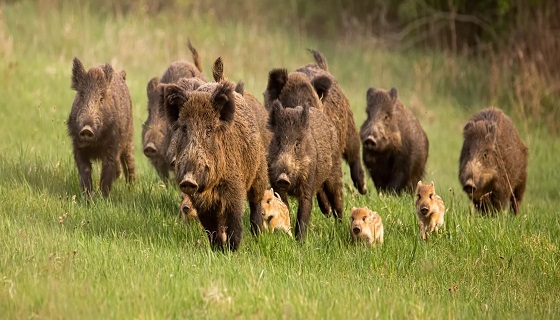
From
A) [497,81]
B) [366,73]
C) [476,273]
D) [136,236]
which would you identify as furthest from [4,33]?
[476,273]

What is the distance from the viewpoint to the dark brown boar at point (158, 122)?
35.9 ft

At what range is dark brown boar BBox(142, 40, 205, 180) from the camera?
35.9 feet

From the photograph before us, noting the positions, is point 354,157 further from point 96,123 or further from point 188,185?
point 188,185

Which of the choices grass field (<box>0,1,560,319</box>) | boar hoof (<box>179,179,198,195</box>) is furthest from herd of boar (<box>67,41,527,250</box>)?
grass field (<box>0,1,560,319</box>)

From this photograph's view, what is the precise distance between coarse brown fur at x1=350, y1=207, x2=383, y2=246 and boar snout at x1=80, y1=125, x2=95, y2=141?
278 centimetres

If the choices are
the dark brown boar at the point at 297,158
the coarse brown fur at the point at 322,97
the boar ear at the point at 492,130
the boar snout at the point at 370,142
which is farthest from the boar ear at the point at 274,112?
the boar snout at the point at 370,142

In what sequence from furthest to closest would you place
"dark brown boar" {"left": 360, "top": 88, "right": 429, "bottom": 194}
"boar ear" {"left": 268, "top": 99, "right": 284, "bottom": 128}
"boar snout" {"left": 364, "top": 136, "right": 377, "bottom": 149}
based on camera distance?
1. "dark brown boar" {"left": 360, "top": 88, "right": 429, "bottom": 194}
2. "boar snout" {"left": 364, "top": 136, "right": 377, "bottom": 149}
3. "boar ear" {"left": 268, "top": 99, "right": 284, "bottom": 128}

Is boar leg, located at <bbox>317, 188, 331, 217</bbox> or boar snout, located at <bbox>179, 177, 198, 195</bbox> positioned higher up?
boar snout, located at <bbox>179, 177, 198, 195</bbox>

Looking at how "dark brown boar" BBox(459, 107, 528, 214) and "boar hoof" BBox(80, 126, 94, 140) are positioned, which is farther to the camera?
"dark brown boar" BBox(459, 107, 528, 214)

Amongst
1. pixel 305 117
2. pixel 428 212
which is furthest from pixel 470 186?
pixel 305 117

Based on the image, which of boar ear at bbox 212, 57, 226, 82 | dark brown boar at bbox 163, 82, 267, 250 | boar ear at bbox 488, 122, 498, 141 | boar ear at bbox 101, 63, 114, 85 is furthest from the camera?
boar ear at bbox 488, 122, 498, 141

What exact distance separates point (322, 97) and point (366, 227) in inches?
102

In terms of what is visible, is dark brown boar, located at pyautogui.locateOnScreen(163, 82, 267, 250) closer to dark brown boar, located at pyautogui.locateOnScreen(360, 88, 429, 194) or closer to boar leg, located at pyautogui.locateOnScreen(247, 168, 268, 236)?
boar leg, located at pyautogui.locateOnScreen(247, 168, 268, 236)

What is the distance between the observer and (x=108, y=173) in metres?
10.6
